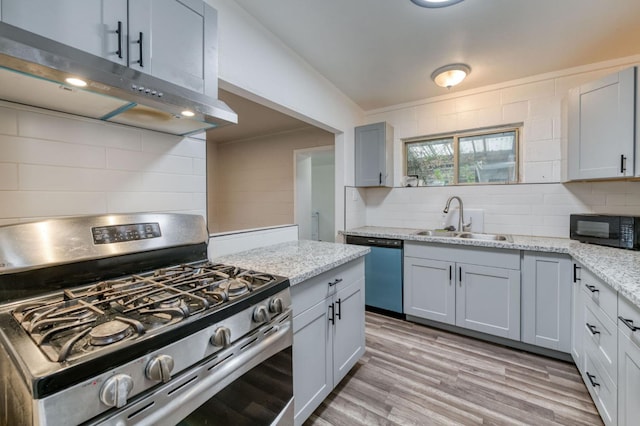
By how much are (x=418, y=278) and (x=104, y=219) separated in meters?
2.45

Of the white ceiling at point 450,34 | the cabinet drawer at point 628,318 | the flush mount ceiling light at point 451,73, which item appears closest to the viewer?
the cabinet drawer at point 628,318

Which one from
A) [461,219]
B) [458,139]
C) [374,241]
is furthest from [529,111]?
[374,241]

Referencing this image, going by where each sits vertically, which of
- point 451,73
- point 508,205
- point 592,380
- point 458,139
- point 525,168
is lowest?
point 592,380

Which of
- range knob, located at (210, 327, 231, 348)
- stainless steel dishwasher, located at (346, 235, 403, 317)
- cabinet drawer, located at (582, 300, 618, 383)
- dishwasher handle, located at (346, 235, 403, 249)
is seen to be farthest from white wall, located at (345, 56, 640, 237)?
range knob, located at (210, 327, 231, 348)

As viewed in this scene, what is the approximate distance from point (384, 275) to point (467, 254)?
806 mm

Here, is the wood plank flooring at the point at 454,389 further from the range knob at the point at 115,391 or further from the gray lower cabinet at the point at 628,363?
the range knob at the point at 115,391

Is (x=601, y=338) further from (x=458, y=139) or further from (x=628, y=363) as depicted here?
(x=458, y=139)

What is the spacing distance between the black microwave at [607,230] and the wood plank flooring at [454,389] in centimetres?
97

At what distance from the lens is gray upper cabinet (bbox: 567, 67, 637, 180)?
6.10 feet

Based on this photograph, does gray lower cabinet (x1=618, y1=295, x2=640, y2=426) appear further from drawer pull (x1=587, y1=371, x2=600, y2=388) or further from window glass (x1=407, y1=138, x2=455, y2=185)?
window glass (x1=407, y1=138, x2=455, y2=185)

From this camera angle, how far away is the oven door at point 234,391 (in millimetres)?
718

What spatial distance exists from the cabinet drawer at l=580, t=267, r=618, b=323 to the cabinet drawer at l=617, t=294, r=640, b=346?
0.06m

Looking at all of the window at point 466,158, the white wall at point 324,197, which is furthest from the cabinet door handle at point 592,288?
the white wall at point 324,197

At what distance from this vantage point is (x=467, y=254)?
7.83 feet
